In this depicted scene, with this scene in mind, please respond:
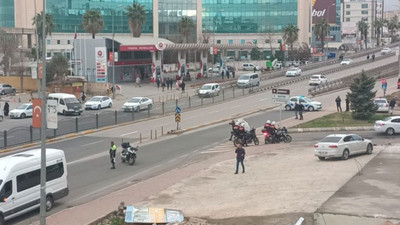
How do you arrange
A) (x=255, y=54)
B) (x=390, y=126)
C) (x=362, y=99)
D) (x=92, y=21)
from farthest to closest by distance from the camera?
(x=255, y=54) → (x=92, y=21) → (x=362, y=99) → (x=390, y=126)

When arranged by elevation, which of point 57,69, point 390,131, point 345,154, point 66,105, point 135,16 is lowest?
point 390,131

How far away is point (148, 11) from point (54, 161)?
98438mm

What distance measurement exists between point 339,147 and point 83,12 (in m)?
92.2

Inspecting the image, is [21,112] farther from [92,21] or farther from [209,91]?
[92,21]

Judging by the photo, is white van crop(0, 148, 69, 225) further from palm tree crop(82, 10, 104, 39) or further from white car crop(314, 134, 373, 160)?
palm tree crop(82, 10, 104, 39)

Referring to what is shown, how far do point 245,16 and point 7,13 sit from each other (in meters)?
55.5

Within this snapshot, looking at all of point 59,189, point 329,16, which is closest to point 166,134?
point 59,189

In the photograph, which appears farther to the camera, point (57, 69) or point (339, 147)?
point (57, 69)

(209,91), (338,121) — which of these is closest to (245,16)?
(209,91)

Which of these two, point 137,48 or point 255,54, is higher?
point 137,48

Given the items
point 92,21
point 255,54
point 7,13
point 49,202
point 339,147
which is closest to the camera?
point 49,202

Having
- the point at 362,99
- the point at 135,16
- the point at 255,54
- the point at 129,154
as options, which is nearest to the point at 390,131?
the point at 362,99

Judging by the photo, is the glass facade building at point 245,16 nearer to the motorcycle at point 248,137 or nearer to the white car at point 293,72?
the white car at point 293,72

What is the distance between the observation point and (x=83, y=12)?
371 feet
